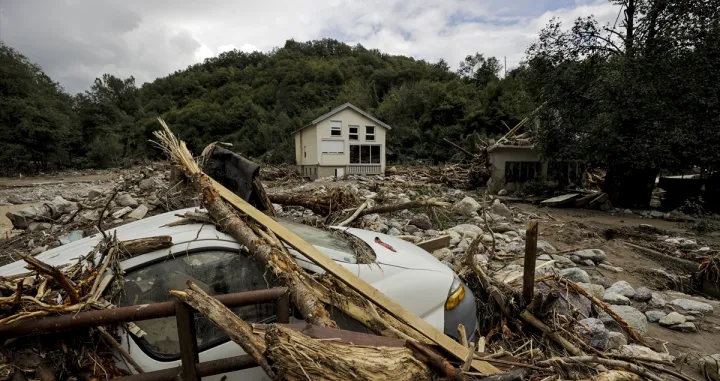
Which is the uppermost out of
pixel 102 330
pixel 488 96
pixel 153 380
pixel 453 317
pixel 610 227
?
pixel 488 96

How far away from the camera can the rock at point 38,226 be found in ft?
25.0

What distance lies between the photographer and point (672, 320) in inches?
175

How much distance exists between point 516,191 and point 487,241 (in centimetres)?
1319

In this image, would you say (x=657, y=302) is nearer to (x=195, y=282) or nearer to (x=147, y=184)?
(x=195, y=282)

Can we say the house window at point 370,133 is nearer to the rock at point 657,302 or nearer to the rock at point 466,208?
the rock at point 466,208

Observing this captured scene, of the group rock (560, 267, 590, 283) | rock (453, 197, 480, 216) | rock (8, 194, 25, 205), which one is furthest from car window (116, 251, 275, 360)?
rock (8, 194, 25, 205)

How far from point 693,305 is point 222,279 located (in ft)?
19.9

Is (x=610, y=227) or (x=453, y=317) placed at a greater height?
(x=453, y=317)

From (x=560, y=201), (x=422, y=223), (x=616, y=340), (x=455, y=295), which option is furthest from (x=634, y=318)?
(x=560, y=201)

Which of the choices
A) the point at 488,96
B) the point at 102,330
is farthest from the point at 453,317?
the point at 488,96

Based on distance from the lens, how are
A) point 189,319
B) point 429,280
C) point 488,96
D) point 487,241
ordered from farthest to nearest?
point 488,96 < point 487,241 < point 429,280 < point 189,319

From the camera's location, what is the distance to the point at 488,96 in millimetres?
34969

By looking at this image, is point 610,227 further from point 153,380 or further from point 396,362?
point 153,380

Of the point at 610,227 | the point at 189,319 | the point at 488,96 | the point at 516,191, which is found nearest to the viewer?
the point at 189,319
